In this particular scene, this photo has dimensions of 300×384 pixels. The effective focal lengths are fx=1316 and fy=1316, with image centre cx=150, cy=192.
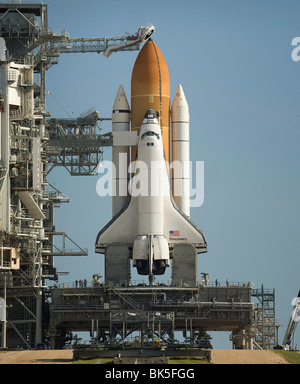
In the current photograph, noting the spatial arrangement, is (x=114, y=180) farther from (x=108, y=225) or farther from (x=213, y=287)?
(x=213, y=287)

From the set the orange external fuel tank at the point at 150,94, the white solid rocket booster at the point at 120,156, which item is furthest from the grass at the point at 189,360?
the orange external fuel tank at the point at 150,94

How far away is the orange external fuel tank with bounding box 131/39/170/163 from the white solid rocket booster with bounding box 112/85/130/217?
0.54 m

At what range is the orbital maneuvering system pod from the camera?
277ft

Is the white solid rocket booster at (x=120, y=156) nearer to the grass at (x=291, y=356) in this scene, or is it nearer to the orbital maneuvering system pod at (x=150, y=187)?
the orbital maneuvering system pod at (x=150, y=187)

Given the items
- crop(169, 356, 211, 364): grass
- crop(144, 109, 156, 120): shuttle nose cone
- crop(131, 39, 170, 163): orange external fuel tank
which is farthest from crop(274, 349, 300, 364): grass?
crop(131, 39, 170, 163): orange external fuel tank

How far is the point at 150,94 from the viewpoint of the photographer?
87875 mm

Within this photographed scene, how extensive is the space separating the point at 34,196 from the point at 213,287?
13.3 m

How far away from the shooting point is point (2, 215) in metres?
81.2

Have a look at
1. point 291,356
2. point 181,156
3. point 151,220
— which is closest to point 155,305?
point 151,220

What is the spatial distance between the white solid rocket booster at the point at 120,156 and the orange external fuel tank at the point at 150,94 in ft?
1.78

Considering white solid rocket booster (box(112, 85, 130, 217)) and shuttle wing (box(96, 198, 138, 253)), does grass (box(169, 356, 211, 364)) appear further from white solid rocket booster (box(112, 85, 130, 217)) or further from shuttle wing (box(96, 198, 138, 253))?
white solid rocket booster (box(112, 85, 130, 217))

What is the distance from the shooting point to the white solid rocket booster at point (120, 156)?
286 ft
